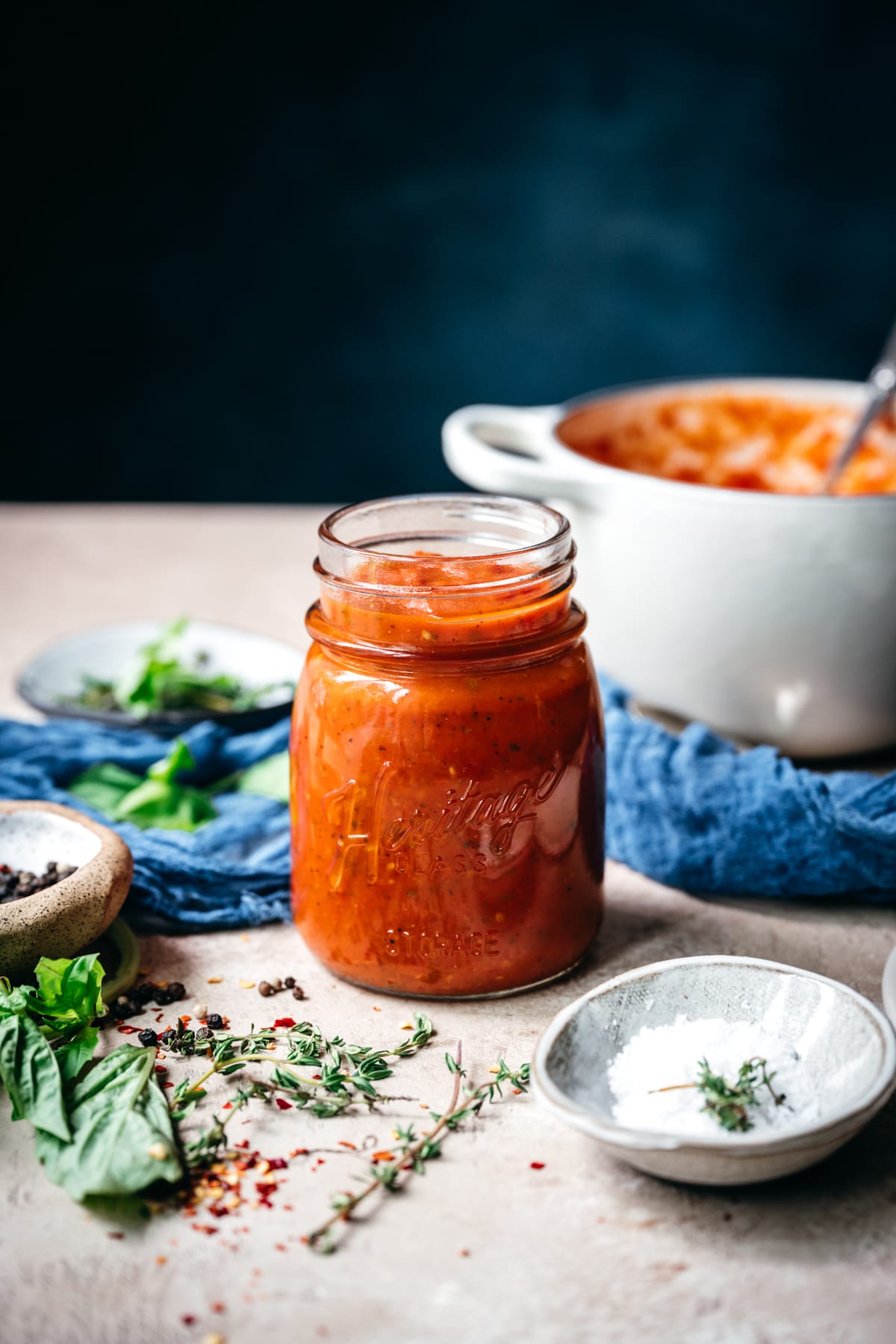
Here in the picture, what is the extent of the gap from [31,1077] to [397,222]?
105 inches

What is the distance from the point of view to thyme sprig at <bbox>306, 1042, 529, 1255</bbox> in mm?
752

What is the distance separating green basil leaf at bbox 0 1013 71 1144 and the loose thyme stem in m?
0.16

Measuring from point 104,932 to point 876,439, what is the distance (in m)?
1.06

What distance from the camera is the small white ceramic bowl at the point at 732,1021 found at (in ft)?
2.38

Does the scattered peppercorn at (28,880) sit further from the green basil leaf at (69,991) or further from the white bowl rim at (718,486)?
the white bowl rim at (718,486)

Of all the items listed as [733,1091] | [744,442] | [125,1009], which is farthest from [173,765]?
[744,442]

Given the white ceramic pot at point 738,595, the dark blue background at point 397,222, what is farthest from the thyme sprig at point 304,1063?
the dark blue background at point 397,222

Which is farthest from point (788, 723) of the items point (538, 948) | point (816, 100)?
point (816, 100)

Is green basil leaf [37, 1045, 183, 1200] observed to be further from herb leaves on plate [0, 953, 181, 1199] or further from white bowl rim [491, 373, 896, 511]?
white bowl rim [491, 373, 896, 511]

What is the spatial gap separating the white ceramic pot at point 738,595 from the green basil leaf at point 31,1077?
674 millimetres

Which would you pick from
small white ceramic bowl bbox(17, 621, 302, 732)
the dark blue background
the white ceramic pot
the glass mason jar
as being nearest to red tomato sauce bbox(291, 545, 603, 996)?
the glass mason jar

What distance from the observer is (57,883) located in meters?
0.97

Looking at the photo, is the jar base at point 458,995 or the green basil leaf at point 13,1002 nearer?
the green basil leaf at point 13,1002

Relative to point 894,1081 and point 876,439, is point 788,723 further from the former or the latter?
point 894,1081
